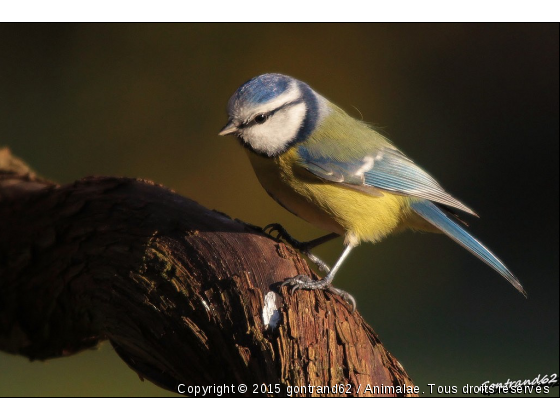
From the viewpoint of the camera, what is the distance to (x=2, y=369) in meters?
2.77

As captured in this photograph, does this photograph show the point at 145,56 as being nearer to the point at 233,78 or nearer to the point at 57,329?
the point at 233,78

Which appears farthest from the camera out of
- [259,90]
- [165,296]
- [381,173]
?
[381,173]

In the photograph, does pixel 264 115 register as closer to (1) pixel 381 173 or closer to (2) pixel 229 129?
Result: (2) pixel 229 129

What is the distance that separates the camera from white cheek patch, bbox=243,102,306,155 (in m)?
1.76

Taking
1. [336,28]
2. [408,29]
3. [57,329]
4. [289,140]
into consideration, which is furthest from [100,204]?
[408,29]

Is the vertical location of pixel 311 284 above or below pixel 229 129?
below

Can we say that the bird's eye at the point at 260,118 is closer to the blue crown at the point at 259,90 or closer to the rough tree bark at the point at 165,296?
the blue crown at the point at 259,90

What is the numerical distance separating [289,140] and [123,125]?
84.5 inches

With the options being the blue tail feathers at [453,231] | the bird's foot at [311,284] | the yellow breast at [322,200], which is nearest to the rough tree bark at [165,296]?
the bird's foot at [311,284]

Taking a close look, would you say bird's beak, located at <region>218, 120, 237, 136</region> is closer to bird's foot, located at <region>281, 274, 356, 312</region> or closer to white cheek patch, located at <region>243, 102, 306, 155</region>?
white cheek patch, located at <region>243, 102, 306, 155</region>

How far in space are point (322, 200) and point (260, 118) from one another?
285 millimetres

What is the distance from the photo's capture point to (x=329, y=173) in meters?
1.77

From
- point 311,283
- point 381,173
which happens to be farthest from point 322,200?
point 311,283

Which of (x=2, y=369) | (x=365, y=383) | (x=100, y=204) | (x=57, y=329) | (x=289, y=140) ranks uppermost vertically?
(x=289, y=140)
